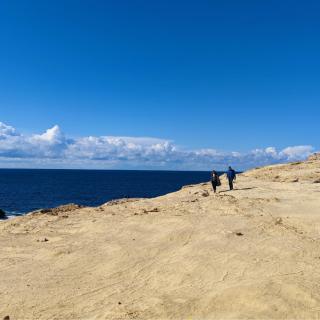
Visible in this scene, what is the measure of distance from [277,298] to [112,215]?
15.5 m

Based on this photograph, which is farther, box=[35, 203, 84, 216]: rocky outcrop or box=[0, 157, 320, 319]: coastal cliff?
box=[35, 203, 84, 216]: rocky outcrop

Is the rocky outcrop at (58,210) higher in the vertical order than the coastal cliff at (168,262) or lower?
higher

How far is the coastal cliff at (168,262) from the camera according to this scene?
12.2 metres

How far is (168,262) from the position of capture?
16531 mm

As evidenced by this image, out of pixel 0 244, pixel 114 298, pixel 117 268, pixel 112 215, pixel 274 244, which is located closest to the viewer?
pixel 114 298

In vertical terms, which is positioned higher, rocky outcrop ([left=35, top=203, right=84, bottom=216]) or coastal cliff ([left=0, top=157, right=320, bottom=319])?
rocky outcrop ([left=35, top=203, right=84, bottom=216])

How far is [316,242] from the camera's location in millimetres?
17719

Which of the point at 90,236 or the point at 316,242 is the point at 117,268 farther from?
the point at 316,242

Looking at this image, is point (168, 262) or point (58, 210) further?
point (58, 210)

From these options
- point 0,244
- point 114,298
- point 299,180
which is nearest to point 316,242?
point 114,298

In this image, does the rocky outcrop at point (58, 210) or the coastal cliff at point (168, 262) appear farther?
the rocky outcrop at point (58, 210)

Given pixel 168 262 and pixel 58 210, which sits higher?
pixel 58 210

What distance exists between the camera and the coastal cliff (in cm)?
1224

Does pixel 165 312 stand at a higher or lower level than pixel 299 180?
lower
